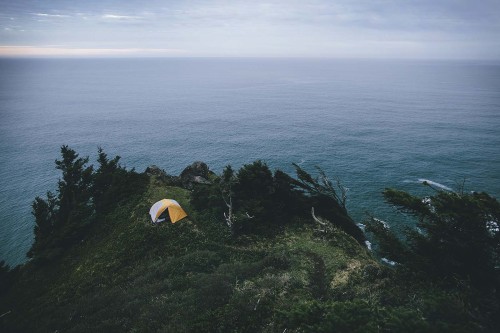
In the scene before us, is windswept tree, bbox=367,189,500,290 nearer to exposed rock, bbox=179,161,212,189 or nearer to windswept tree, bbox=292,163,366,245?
windswept tree, bbox=292,163,366,245

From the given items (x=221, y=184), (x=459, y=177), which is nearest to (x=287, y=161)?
(x=459, y=177)

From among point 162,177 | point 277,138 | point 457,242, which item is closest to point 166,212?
point 162,177

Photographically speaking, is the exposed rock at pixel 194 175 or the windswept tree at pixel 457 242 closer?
the windswept tree at pixel 457 242

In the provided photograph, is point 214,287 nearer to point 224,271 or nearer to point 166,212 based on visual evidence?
point 224,271

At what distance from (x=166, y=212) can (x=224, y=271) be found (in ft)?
32.9

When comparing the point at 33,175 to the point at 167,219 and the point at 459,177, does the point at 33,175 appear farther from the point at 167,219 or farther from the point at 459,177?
the point at 459,177

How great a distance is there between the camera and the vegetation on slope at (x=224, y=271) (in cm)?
1231

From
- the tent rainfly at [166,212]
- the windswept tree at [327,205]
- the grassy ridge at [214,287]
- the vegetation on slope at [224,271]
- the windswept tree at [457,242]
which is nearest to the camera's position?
the grassy ridge at [214,287]

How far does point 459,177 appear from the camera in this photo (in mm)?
51750

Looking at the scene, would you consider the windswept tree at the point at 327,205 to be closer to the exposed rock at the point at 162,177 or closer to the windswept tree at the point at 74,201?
the exposed rock at the point at 162,177

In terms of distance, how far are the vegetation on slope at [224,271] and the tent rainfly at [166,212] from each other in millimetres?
657

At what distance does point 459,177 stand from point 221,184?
45317 millimetres

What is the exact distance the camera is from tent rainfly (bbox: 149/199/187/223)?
26797 millimetres

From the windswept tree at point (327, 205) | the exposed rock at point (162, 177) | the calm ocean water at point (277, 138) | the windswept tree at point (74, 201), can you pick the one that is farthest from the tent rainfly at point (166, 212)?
the calm ocean water at point (277, 138)
